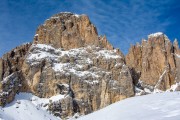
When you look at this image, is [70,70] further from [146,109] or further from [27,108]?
[146,109]

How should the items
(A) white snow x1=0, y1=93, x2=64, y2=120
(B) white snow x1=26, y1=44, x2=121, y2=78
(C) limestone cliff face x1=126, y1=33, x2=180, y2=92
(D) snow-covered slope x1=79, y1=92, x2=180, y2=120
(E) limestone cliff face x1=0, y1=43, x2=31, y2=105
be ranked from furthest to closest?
1. (C) limestone cliff face x1=126, y1=33, x2=180, y2=92
2. (B) white snow x1=26, y1=44, x2=121, y2=78
3. (E) limestone cliff face x1=0, y1=43, x2=31, y2=105
4. (A) white snow x1=0, y1=93, x2=64, y2=120
5. (D) snow-covered slope x1=79, y1=92, x2=180, y2=120

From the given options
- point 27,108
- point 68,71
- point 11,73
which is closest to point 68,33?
point 68,71

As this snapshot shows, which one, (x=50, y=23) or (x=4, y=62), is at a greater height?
(x=50, y=23)

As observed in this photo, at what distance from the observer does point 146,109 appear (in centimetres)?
1110

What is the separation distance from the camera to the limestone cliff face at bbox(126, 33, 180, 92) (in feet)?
429

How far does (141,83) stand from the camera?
128250 millimetres

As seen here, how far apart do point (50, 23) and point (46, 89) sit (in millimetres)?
26043

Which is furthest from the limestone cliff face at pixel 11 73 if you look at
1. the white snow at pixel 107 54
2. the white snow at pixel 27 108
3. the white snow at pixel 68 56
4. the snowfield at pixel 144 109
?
the snowfield at pixel 144 109

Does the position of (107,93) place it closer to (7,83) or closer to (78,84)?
(78,84)

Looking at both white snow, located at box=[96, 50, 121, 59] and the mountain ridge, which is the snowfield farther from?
white snow, located at box=[96, 50, 121, 59]

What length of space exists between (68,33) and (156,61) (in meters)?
35.4

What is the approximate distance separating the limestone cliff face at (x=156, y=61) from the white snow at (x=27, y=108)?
41772 millimetres

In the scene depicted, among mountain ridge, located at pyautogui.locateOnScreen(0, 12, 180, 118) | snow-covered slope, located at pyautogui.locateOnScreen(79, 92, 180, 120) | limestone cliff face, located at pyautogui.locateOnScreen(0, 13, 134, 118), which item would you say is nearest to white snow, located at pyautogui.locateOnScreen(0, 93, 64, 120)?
mountain ridge, located at pyautogui.locateOnScreen(0, 12, 180, 118)

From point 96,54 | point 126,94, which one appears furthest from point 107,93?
point 96,54
